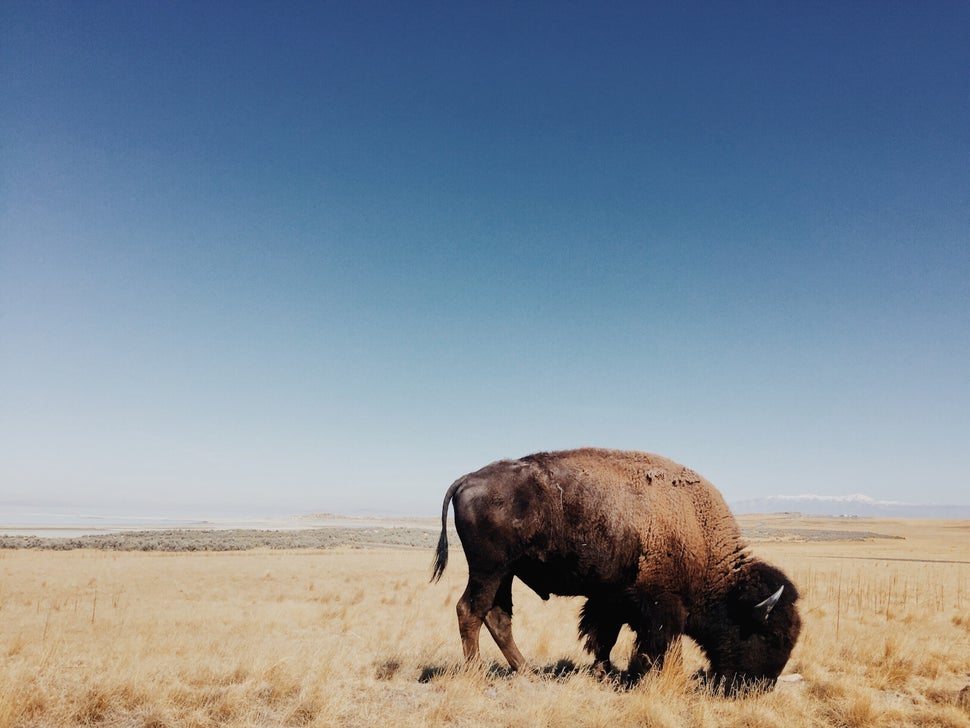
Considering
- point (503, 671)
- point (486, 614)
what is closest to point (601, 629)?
point (503, 671)

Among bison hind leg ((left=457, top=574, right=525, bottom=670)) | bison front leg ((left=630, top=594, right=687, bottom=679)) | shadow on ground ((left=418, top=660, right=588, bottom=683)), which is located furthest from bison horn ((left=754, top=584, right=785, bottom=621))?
bison hind leg ((left=457, top=574, right=525, bottom=670))

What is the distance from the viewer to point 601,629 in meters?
8.26

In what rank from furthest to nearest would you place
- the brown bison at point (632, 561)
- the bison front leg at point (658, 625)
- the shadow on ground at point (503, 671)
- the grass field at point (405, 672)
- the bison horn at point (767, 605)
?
the shadow on ground at point (503, 671) → the brown bison at point (632, 561) → the bison front leg at point (658, 625) → the bison horn at point (767, 605) → the grass field at point (405, 672)

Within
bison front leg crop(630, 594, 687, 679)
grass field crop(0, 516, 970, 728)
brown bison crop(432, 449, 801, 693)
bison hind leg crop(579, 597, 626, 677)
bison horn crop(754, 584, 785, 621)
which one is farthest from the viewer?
bison hind leg crop(579, 597, 626, 677)

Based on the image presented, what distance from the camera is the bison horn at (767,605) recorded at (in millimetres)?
7055

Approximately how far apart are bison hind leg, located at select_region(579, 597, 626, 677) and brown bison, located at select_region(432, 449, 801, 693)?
0.13 feet

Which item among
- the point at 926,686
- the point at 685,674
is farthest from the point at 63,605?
the point at 926,686

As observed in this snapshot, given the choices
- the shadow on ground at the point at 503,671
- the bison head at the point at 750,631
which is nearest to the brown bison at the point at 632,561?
the bison head at the point at 750,631

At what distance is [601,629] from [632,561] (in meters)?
1.45

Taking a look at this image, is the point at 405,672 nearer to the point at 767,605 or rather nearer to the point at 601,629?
the point at 601,629

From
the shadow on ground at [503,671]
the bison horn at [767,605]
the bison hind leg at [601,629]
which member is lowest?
the shadow on ground at [503,671]

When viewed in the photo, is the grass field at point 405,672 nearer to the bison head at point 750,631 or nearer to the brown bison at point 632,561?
the bison head at point 750,631

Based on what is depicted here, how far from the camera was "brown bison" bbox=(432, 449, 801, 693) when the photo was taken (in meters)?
7.39

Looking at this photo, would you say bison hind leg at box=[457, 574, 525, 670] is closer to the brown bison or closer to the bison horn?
the brown bison
